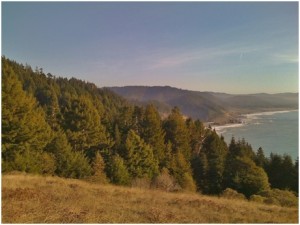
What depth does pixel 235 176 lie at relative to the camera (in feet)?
134

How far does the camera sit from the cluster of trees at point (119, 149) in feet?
90.0

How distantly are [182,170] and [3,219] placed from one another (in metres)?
37.8

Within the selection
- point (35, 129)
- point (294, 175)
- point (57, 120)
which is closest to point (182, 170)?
point (294, 175)

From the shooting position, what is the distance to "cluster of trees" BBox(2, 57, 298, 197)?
27.4 m

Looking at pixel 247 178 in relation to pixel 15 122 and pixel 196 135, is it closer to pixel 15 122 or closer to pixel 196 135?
pixel 196 135

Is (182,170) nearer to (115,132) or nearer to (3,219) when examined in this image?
(115,132)

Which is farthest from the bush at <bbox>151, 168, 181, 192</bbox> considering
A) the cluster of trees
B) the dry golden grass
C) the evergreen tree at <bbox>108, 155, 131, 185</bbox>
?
the dry golden grass

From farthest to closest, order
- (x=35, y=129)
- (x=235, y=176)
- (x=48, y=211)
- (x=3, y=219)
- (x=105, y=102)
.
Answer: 1. (x=105, y=102)
2. (x=235, y=176)
3. (x=35, y=129)
4. (x=48, y=211)
5. (x=3, y=219)

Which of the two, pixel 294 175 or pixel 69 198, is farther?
pixel 294 175

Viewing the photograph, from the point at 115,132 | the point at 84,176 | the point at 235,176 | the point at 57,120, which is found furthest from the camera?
the point at 115,132

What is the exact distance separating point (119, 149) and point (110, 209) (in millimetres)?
30770

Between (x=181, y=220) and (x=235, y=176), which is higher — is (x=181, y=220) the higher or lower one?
the higher one

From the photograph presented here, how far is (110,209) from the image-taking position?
12.5m

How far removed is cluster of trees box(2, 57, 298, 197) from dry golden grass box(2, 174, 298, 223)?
1241cm
